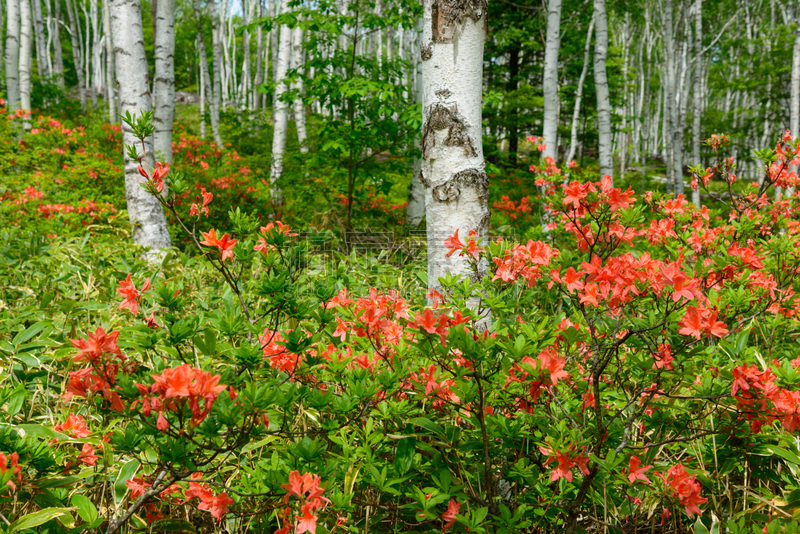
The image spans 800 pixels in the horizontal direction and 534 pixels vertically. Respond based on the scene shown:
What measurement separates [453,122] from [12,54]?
11036 millimetres

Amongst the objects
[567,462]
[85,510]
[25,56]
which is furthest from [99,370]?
[25,56]

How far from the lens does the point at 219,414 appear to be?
105cm

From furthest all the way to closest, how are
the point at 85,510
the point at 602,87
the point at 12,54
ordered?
the point at 12,54
the point at 602,87
the point at 85,510

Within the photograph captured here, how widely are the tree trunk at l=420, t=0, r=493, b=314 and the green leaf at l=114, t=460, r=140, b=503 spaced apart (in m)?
1.37

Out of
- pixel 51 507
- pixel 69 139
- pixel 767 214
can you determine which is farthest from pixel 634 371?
pixel 69 139

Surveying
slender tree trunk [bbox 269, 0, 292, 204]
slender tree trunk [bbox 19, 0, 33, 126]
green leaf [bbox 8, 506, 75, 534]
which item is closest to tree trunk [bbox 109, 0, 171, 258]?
slender tree trunk [bbox 269, 0, 292, 204]

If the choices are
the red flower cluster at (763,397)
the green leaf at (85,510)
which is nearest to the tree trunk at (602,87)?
the red flower cluster at (763,397)

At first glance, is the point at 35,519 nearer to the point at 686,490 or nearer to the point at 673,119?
the point at 686,490

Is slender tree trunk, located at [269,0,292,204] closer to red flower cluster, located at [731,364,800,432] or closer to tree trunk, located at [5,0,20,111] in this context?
tree trunk, located at [5,0,20,111]

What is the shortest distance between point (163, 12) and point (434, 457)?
249 inches

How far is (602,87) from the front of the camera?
7.45 metres

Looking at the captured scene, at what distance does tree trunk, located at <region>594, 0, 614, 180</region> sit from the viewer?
7.26 metres

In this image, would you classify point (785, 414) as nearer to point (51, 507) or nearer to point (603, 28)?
point (51, 507)

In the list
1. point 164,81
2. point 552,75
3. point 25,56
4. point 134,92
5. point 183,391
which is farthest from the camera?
point 25,56
